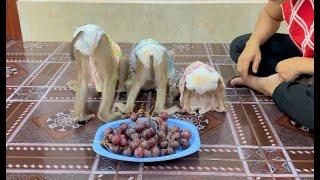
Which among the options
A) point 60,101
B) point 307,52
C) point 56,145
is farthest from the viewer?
point 60,101

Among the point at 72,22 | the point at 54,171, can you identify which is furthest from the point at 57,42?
the point at 54,171

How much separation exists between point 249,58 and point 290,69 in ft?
0.48

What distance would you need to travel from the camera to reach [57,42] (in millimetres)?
1759

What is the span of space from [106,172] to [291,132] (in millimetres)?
459

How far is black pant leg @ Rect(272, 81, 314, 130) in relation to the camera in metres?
0.97

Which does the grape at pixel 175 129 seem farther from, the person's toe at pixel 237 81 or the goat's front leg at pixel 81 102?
the person's toe at pixel 237 81

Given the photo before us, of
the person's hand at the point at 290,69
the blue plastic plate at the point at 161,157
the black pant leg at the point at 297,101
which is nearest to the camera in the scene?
the blue plastic plate at the point at 161,157

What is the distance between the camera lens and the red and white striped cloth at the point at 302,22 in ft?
3.48

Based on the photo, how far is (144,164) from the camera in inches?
34.1

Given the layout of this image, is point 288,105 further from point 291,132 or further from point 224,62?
point 224,62

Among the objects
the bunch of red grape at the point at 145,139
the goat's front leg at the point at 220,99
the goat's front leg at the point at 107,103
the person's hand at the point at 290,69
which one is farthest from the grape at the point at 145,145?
the person's hand at the point at 290,69

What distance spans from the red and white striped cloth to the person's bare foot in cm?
11

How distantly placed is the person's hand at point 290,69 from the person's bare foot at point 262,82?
32mm

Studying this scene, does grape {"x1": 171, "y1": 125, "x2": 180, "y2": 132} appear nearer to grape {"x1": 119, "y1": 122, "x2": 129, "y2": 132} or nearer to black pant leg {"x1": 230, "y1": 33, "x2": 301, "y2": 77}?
grape {"x1": 119, "y1": 122, "x2": 129, "y2": 132}
